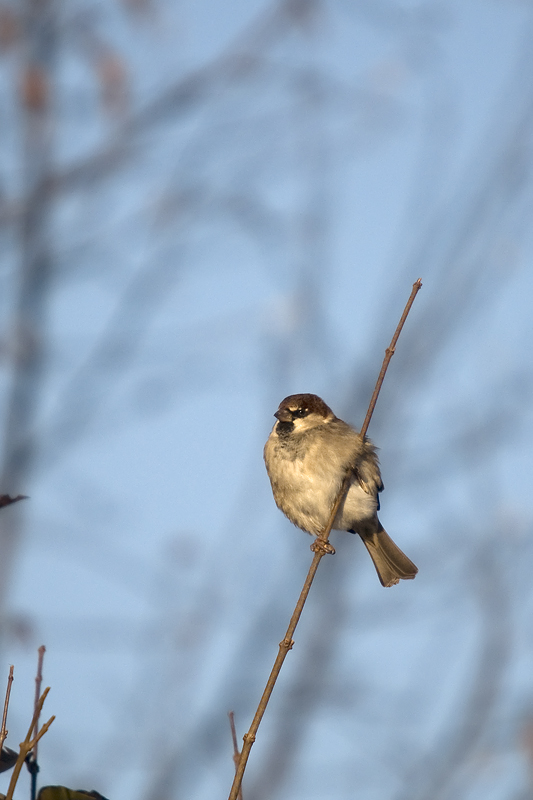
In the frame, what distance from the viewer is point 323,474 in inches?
122

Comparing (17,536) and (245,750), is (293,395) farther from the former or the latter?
(17,536)

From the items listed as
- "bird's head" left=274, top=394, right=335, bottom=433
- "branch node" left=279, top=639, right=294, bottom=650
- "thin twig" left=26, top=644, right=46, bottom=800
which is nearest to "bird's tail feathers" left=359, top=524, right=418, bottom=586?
"bird's head" left=274, top=394, right=335, bottom=433

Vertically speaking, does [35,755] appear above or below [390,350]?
below

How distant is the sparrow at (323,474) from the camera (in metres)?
3.12

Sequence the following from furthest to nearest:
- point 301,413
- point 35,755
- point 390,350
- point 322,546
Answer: point 301,413 → point 322,546 → point 390,350 → point 35,755

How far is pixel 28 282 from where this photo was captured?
5258 mm

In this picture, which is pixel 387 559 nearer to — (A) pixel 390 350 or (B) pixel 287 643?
(A) pixel 390 350

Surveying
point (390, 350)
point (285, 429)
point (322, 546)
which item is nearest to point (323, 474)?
point (285, 429)

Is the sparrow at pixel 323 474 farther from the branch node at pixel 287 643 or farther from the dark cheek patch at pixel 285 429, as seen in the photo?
the branch node at pixel 287 643

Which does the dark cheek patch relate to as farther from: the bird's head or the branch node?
the branch node

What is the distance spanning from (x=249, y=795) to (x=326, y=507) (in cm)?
223

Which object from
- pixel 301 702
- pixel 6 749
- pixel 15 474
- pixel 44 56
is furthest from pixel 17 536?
pixel 6 749

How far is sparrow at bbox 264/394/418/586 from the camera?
312 cm

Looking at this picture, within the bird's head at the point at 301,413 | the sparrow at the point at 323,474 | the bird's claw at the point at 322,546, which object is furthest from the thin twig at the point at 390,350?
the bird's head at the point at 301,413
